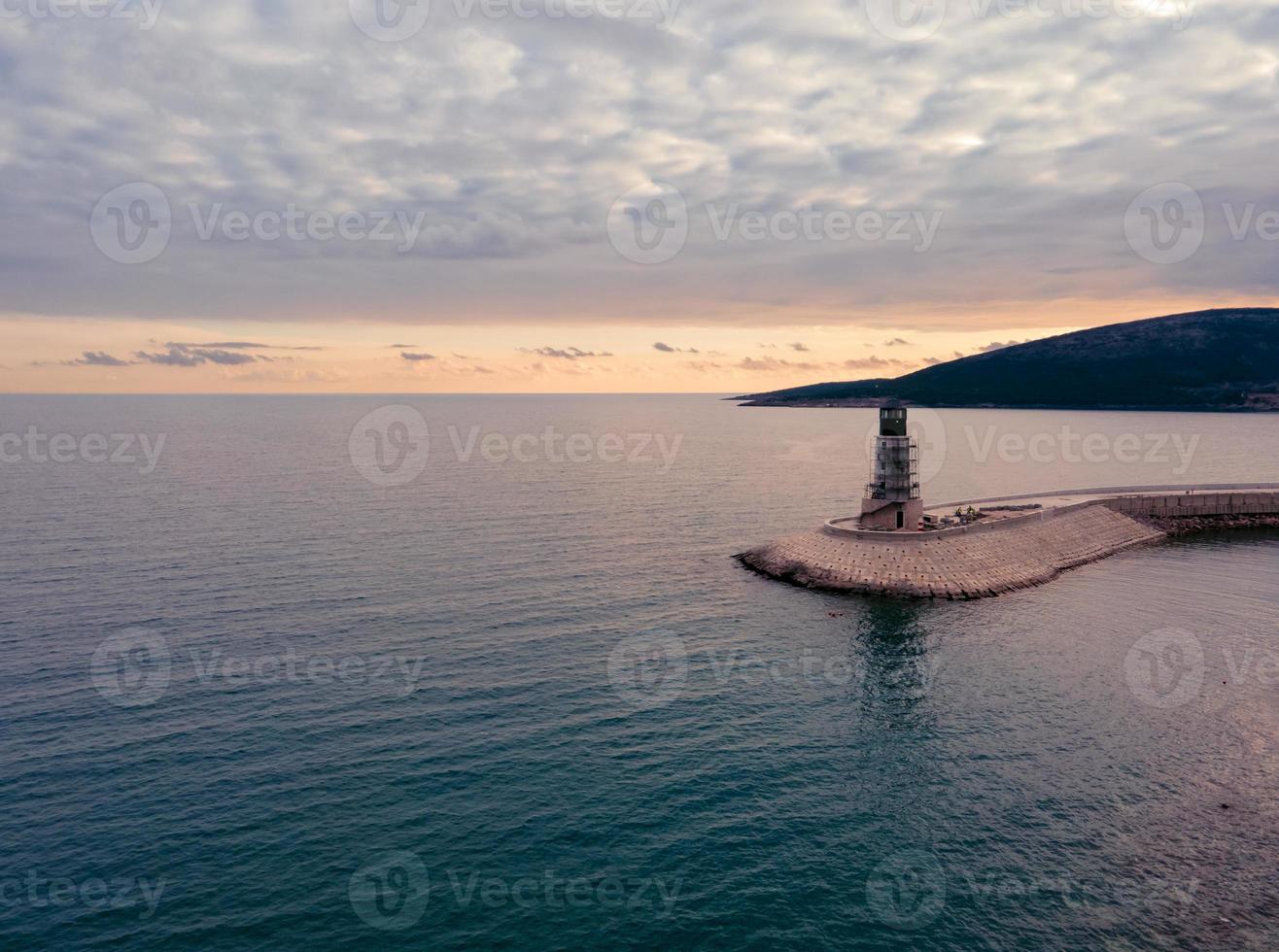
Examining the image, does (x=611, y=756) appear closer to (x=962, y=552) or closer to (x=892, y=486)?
(x=962, y=552)

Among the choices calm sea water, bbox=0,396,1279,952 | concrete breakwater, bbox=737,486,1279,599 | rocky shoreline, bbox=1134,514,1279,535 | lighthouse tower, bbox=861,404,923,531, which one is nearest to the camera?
calm sea water, bbox=0,396,1279,952

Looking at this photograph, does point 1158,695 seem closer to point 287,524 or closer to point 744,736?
point 744,736

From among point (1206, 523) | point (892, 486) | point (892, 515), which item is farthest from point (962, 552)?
point (1206, 523)

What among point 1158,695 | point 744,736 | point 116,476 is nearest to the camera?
point 744,736

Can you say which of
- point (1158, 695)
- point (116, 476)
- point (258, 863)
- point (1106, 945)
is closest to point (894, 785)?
point (1106, 945)

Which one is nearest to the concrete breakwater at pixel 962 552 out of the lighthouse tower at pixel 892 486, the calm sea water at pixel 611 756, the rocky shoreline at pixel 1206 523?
the rocky shoreline at pixel 1206 523

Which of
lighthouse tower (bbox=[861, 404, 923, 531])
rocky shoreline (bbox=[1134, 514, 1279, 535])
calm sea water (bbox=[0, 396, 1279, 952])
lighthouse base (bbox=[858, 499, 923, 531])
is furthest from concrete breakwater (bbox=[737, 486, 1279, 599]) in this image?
calm sea water (bbox=[0, 396, 1279, 952])

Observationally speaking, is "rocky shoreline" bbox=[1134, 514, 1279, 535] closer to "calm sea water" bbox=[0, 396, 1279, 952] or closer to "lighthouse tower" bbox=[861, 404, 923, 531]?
"calm sea water" bbox=[0, 396, 1279, 952]
